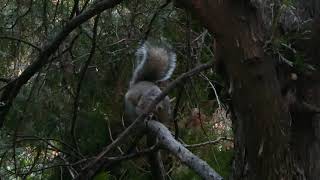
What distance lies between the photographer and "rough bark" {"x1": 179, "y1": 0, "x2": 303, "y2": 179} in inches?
47.8

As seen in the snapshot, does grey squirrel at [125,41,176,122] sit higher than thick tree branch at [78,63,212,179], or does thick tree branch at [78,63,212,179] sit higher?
thick tree branch at [78,63,212,179]

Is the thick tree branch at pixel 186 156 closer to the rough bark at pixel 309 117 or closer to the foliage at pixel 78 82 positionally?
the rough bark at pixel 309 117

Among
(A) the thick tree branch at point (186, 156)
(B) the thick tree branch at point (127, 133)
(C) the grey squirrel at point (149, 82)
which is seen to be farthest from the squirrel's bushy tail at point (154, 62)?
(A) the thick tree branch at point (186, 156)

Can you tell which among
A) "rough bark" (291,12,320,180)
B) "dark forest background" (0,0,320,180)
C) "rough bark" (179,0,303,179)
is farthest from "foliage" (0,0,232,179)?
"rough bark" (179,0,303,179)

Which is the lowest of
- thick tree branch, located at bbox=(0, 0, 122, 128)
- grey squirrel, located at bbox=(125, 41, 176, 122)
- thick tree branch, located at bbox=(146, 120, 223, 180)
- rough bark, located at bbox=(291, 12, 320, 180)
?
grey squirrel, located at bbox=(125, 41, 176, 122)

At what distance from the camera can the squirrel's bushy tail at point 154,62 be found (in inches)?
107

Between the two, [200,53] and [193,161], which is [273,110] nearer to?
[193,161]

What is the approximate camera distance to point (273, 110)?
1.30 metres

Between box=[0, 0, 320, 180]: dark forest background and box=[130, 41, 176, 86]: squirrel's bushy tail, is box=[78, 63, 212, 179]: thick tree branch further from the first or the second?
box=[130, 41, 176, 86]: squirrel's bushy tail

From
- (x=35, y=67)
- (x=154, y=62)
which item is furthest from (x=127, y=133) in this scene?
(x=154, y=62)

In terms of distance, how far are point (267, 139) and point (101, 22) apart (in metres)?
1.39

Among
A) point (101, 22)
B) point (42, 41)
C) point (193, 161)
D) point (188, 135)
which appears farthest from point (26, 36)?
point (193, 161)

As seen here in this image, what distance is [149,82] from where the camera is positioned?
11.2ft

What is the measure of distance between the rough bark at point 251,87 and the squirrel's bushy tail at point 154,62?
126 cm
